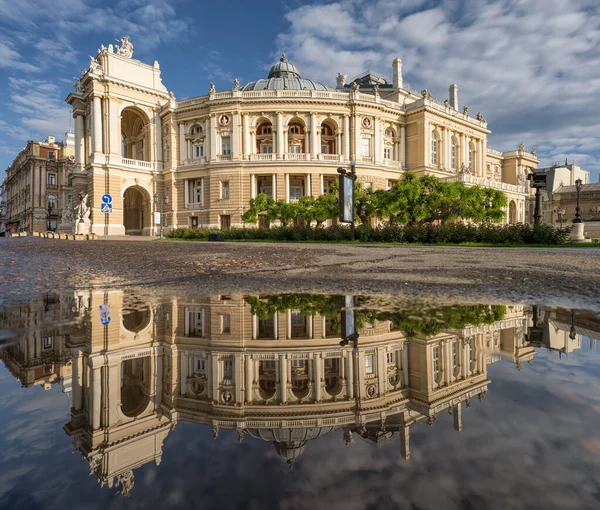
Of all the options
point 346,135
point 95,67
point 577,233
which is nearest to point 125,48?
point 95,67

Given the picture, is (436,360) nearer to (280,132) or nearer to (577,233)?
(577,233)

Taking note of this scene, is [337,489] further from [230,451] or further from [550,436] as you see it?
[550,436]

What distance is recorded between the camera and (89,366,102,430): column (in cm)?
143

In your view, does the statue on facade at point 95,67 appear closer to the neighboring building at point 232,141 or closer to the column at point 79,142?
the neighboring building at point 232,141

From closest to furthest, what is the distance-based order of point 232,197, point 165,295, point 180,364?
point 180,364 → point 165,295 → point 232,197

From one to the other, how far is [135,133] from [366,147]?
1028 inches

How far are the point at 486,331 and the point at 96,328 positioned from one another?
8.71 ft

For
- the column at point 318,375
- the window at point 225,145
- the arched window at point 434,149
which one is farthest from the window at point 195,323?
the arched window at point 434,149

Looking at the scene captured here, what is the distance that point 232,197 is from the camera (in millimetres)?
35156

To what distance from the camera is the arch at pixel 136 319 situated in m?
2.72

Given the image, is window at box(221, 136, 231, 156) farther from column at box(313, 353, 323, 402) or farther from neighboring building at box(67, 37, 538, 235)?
column at box(313, 353, 323, 402)

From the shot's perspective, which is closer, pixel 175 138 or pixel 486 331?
pixel 486 331

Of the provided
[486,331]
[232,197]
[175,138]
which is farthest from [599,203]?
[486,331]

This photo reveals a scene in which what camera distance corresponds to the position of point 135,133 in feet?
145
